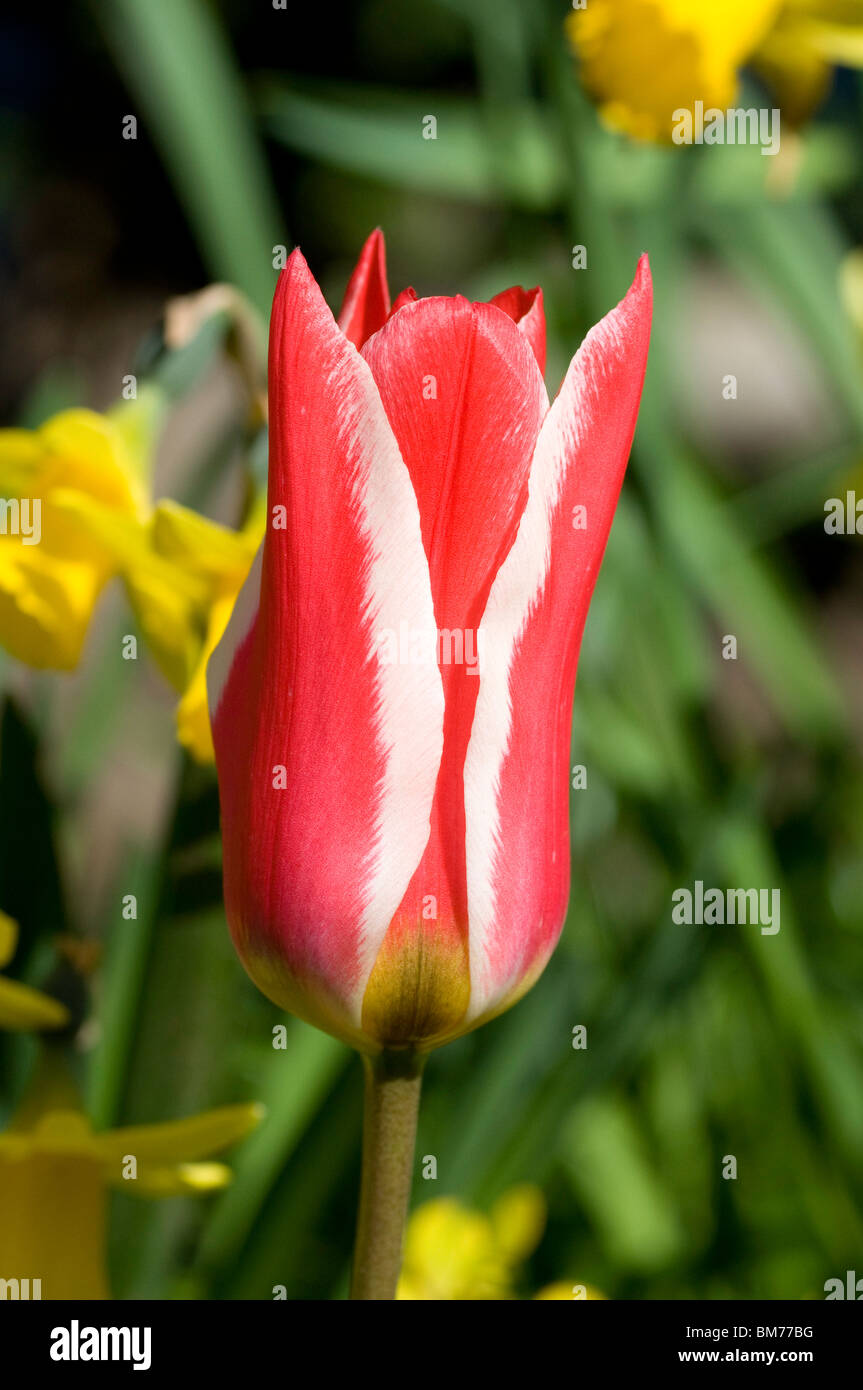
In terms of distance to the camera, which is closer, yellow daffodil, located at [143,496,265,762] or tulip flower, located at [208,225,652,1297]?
tulip flower, located at [208,225,652,1297]

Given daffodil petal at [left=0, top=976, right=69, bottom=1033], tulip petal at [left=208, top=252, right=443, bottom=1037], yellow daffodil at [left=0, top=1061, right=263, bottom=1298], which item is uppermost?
tulip petal at [left=208, top=252, right=443, bottom=1037]

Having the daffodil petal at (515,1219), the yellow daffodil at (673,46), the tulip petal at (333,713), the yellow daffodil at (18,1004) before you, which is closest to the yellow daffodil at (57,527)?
the yellow daffodil at (18,1004)

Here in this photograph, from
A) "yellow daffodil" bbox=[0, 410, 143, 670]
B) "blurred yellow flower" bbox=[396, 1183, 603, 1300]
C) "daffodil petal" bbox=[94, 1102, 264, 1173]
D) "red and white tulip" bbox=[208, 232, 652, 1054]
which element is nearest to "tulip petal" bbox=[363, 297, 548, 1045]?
"red and white tulip" bbox=[208, 232, 652, 1054]

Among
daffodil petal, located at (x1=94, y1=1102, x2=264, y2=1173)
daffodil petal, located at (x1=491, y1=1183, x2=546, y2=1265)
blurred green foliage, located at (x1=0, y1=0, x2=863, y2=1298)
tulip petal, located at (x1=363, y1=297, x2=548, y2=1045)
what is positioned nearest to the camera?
tulip petal, located at (x1=363, y1=297, x2=548, y2=1045)

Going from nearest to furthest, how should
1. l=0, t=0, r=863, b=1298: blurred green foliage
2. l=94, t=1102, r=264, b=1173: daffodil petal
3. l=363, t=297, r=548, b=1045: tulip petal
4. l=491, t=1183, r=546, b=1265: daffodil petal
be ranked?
l=363, t=297, r=548, b=1045: tulip petal
l=94, t=1102, r=264, b=1173: daffodil petal
l=0, t=0, r=863, b=1298: blurred green foliage
l=491, t=1183, r=546, b=1265: daffodil petal

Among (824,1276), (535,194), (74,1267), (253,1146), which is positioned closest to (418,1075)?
(74,1267)

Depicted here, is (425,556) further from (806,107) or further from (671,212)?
(671,212)

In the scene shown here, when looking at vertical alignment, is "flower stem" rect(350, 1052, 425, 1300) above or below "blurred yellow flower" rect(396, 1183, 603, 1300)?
above

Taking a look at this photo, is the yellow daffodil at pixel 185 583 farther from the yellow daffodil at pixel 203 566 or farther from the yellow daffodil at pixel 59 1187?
the yellow daffodil at pixel 59 1187

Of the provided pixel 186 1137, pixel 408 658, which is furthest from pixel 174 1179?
pixel 408 658

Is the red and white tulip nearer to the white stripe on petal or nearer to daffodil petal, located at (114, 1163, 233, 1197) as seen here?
the white stripe on petal
